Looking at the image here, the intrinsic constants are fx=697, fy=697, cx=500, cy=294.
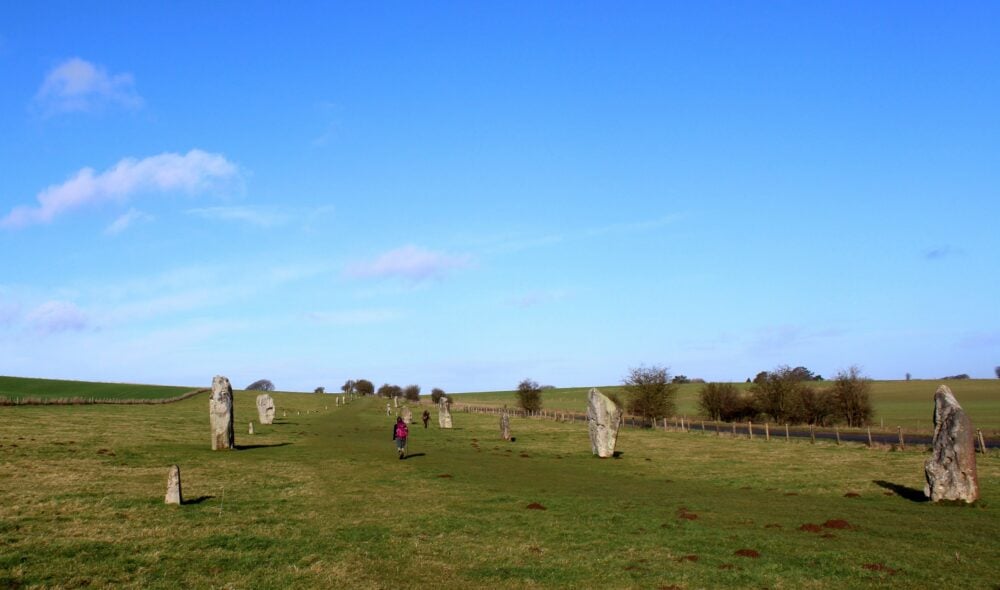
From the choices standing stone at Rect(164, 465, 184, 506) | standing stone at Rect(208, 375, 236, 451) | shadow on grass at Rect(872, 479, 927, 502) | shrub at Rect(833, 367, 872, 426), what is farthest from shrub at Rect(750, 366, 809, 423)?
standing stone at Rect(164, 465, 184, 506)

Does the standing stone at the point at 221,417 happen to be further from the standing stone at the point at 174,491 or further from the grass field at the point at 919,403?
the grass field at the point at 919,403

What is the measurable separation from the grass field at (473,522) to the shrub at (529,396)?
7772 centimetres

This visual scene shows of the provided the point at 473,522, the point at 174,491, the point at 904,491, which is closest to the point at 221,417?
the point at 174,491

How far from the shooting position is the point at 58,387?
130m

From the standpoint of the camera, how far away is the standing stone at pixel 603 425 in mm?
42969

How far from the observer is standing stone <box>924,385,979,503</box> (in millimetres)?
24531

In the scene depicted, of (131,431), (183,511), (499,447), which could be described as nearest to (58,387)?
(131,431)

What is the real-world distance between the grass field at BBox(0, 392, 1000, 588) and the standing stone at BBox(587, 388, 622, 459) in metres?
2.16

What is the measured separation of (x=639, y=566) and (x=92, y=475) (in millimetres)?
23325

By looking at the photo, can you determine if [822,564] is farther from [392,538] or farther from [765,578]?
[392,538]

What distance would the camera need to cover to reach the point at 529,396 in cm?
11956

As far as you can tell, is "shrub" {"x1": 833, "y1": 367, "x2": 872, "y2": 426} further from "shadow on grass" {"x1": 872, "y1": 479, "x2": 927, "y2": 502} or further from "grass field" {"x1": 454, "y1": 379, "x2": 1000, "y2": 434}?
"shadow on grass" {"x1": 872, "y1": 479, "x2": 927, "y2": 502}

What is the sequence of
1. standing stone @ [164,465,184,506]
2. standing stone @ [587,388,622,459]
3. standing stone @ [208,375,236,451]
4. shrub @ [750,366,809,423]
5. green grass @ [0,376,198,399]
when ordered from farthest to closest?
green grass @ [0,376,198,399] → shrub @ [750,366,809,423] → standing stone @ [587,388,622,459] → standing stone @ [208,375,236,451] → standing stone @ [164,465,184,506]

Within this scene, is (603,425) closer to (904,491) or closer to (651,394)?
(904,491)
